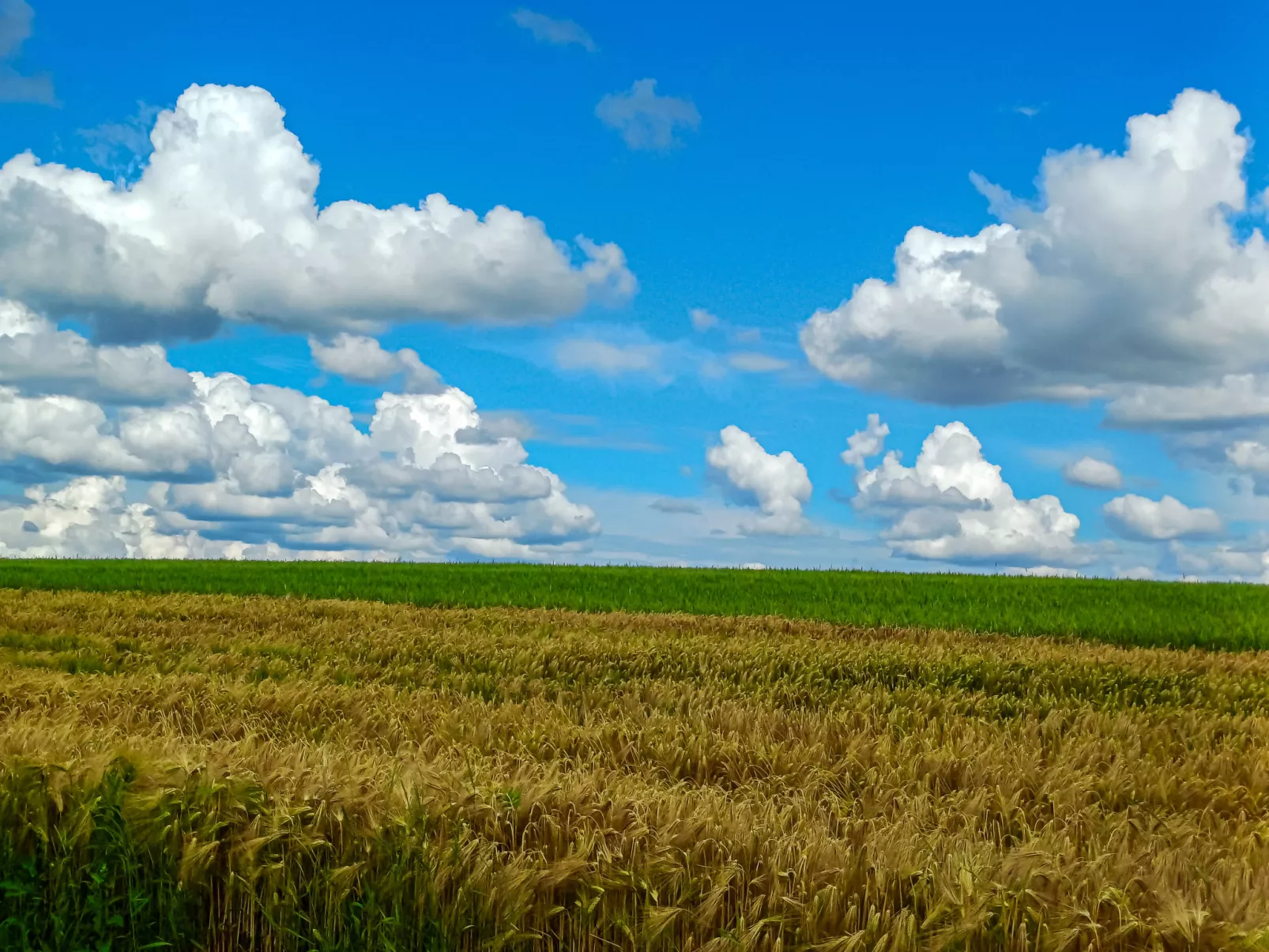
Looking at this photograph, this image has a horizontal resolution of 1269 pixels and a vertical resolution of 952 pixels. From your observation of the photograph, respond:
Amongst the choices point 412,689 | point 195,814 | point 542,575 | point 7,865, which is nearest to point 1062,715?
point 412,689

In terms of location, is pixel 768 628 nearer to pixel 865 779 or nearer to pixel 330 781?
pixel 865 779

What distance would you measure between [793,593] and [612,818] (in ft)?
64.8

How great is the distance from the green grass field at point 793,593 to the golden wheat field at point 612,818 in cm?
964

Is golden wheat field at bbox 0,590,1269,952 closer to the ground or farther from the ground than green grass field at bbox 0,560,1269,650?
closer to the ground

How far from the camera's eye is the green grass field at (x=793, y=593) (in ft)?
59.2

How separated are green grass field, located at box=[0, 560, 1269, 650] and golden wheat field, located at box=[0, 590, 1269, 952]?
9641 mm

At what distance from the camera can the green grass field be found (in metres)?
18.0

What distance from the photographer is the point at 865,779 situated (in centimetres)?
558

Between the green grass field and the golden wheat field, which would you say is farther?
the green grass field

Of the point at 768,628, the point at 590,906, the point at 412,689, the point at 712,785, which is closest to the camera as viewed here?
the point at 590,906

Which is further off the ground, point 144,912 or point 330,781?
point 330,781

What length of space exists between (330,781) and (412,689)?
4313mm

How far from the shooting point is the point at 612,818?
4.08 meters

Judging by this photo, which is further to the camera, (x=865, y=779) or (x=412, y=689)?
(x=412, y=689)
